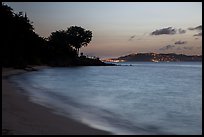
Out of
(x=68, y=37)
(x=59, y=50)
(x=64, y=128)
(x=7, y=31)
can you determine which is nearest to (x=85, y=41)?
(x=68, y=37)

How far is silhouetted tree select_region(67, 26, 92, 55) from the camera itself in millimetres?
110188

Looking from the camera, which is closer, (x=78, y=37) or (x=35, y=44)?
(x=35, y=44)

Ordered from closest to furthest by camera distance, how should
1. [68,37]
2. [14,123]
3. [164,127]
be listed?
[14,123], [164,127], [68,37]

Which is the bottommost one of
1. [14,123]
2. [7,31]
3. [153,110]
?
[153,110]

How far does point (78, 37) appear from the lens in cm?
11038

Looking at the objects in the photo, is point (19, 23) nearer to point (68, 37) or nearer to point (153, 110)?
point (153, 110)

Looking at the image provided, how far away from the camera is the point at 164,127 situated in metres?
12.2

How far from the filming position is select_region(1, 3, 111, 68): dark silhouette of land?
48.1m

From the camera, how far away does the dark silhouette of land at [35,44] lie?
4812 centimetres

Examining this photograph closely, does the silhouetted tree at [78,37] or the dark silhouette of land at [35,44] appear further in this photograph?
the silhouetted tree at [78,37]

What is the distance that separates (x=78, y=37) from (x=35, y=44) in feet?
124

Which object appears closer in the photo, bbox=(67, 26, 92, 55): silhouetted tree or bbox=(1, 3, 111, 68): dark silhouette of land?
bbox=(1, 3, 111, 68): dark silhouette of land

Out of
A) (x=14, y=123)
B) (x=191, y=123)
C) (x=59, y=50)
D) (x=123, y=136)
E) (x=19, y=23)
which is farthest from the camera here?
(x=59, y=50)

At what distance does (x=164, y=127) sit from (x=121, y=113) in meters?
3.59
